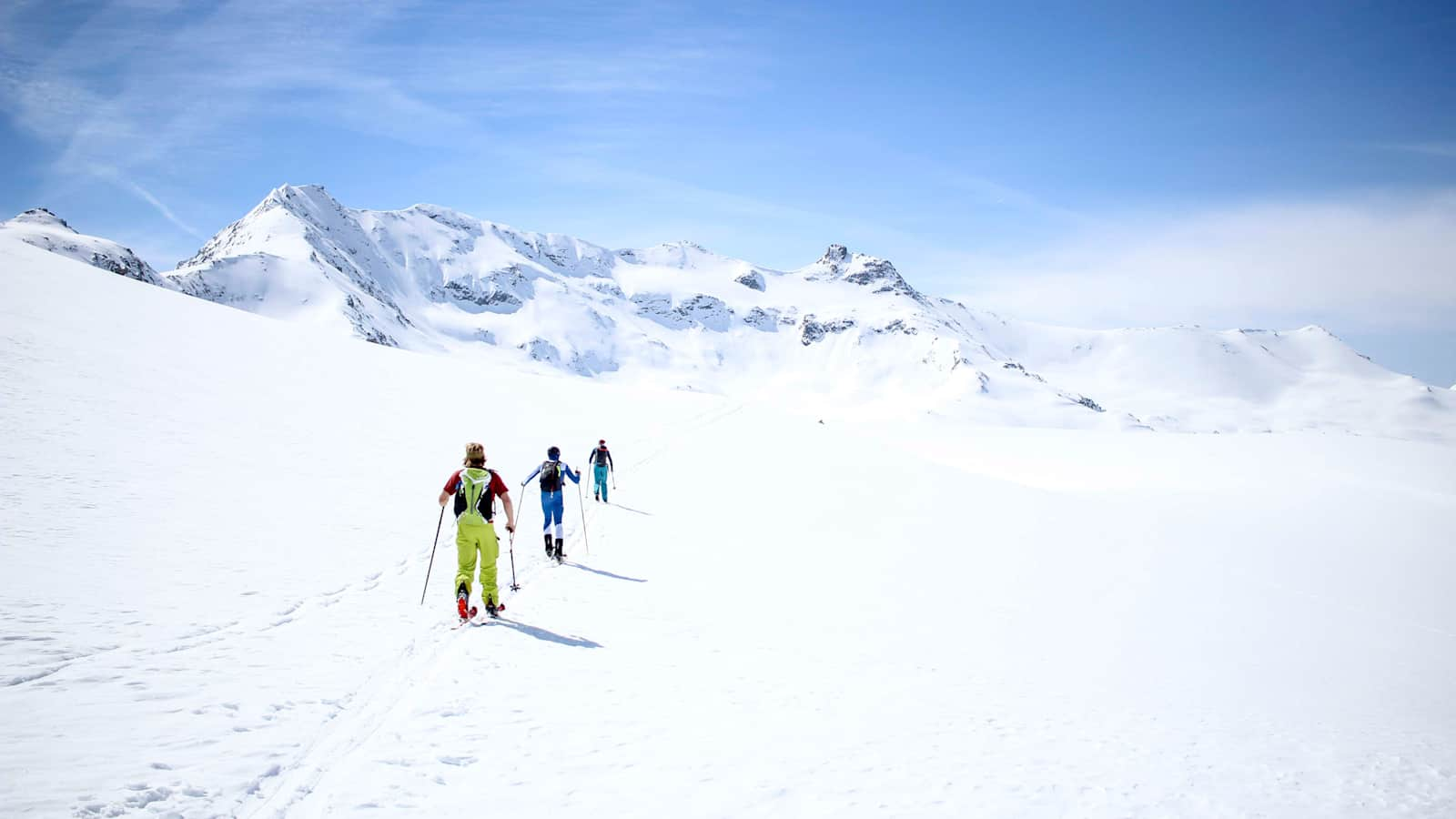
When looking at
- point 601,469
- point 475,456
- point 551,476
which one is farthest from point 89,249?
point 475,456

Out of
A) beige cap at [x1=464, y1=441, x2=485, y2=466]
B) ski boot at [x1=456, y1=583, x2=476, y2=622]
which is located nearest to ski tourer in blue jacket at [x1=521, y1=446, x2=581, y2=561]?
beige cap at [x1=464, y1=441, x2=485, y2=466]

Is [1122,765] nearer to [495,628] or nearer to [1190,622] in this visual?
[495,628]

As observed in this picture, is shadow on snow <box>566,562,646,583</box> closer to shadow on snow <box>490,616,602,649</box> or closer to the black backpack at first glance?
the black backpack

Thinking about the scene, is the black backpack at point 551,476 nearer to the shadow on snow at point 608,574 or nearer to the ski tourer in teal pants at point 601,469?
the shadow on snow at point 608,574

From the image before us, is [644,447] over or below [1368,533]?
over

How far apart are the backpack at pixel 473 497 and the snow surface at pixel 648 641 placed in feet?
5.31

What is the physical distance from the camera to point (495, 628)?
10.2 metres

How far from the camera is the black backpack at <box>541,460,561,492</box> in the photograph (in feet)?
49.2

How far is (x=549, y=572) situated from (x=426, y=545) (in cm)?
321

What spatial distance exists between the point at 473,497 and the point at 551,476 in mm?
4682

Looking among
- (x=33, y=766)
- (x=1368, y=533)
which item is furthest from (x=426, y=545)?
(x=1368, y=533)

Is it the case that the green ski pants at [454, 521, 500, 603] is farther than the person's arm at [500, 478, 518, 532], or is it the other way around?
the green ski pants at [454, 521, 500, 603]

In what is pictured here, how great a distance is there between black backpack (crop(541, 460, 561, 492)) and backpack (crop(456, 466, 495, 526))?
172 inches

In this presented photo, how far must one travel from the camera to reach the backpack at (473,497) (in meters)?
10.5
